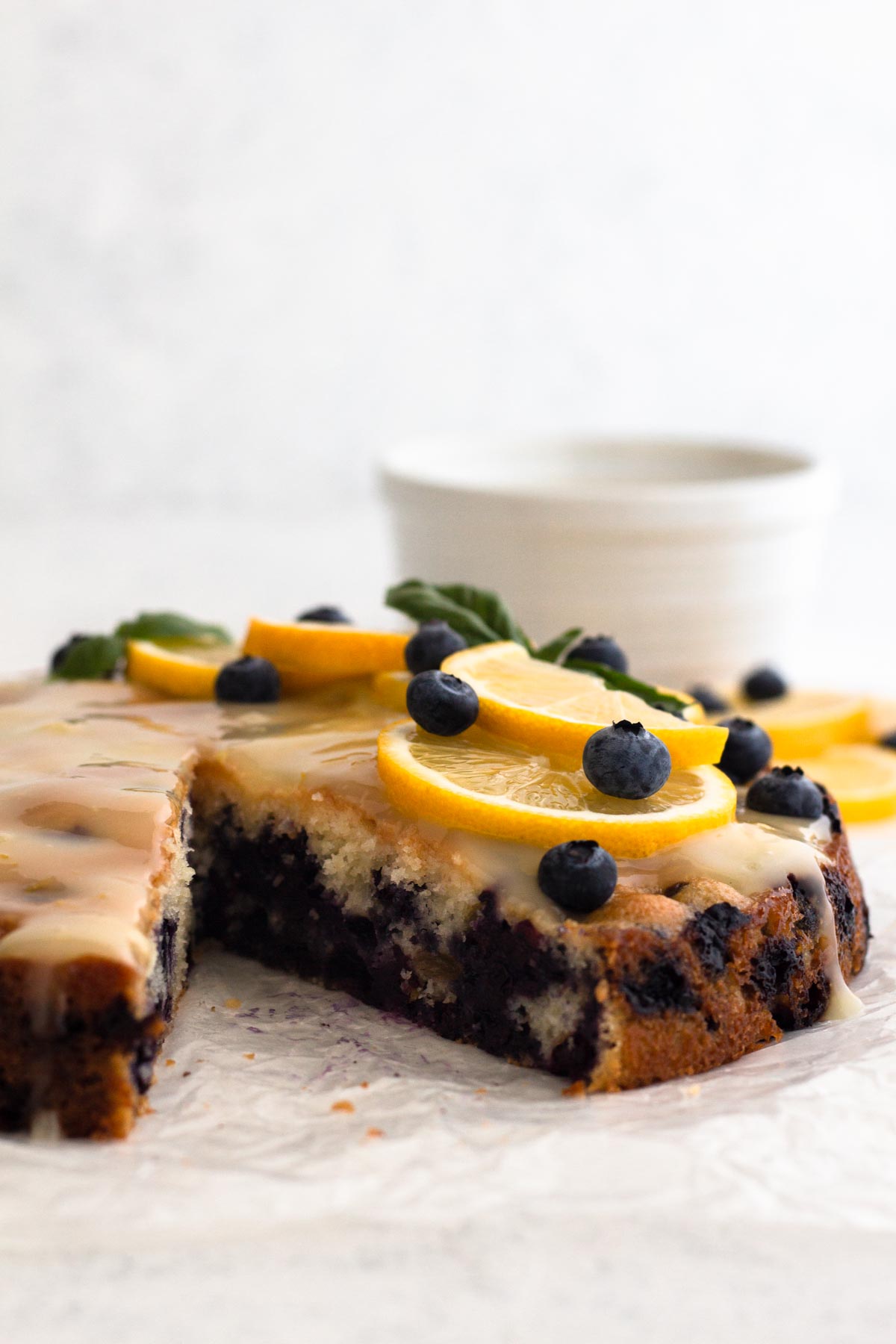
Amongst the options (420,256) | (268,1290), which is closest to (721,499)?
(268,1290)

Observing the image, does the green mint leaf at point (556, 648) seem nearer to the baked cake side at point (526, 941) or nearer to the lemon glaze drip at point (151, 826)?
the lemon glaze drip at point (151, 826)

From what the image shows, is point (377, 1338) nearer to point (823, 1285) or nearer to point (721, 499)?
point (823, 1285)

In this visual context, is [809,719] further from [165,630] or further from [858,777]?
[165,630]

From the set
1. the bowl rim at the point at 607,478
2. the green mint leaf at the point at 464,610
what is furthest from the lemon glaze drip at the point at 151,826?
the bowl rim at the point at 607,478

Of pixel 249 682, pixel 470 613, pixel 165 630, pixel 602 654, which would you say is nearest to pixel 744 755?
pixel 602 654

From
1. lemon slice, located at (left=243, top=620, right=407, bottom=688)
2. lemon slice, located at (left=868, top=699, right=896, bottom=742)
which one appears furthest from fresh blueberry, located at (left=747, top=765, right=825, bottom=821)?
lemon slice, located at (left=868, top=699, right=896, bottom=742)

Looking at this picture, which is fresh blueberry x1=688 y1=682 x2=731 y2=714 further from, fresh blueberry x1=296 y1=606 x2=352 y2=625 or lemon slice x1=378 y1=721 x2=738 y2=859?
lemon slice x1=378 y1=721 x2=738 y2=859
